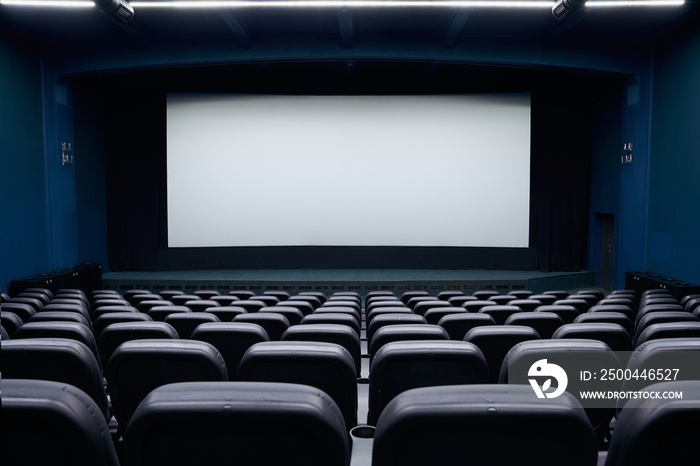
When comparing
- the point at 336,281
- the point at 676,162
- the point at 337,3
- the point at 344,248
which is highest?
the point at 337,3

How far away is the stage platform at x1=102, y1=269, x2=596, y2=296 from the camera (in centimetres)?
1059

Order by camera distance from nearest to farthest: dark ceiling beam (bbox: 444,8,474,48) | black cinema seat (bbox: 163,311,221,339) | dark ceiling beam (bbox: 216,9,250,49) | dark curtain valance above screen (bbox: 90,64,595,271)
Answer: black cinema seat (bbox: 163,311,221,339) → dark ceiling beam (bbox: 444,8,474,48) → dark ceiling beam (bbox: 216,9,250,49) → dark curtain valance above screen (bbox: 90,64,595,271)

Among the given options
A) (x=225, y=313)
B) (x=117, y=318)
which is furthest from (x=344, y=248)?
(x=117, y=318)

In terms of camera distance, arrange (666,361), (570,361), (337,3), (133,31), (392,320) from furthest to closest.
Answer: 1. (133,31)
2. (337,3)
3. (392,320)
4. (570,361)
5. (666,361)

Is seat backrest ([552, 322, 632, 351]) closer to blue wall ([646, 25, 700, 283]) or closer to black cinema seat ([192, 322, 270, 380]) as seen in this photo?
black cinema seat ([192, 322, 270, 380])

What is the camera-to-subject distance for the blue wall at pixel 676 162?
28.3ft

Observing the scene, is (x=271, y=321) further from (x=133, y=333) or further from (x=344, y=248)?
(x=344, y=248)

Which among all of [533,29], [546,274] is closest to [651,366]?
[533,29]

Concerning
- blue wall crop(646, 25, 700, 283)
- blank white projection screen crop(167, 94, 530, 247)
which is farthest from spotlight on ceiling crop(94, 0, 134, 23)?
blue wall crop(646, 25, 700, 283)

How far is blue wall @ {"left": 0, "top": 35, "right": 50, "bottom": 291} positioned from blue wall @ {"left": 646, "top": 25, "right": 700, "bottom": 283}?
438 inches

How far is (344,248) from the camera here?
12.2m

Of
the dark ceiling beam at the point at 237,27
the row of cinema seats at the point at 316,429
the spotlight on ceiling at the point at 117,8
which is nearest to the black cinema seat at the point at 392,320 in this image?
the row of cinema seats at the point at 316,429

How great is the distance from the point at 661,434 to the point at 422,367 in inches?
51.6

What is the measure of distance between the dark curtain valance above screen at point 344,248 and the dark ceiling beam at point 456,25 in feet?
9.26
